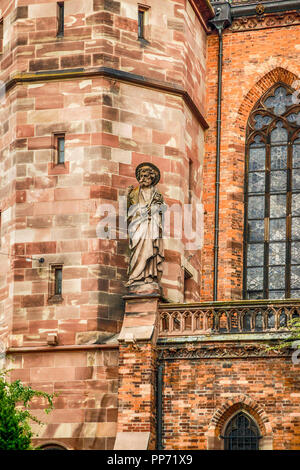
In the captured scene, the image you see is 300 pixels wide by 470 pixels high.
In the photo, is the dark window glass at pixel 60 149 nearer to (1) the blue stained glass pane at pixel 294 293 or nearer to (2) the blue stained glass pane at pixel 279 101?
(2) the blue stained glass pane at pixel 279 101

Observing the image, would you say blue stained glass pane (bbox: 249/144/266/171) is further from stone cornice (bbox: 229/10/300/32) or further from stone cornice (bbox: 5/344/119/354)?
stone cornice (bbox: 5/344/119/354)

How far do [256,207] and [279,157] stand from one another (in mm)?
1419

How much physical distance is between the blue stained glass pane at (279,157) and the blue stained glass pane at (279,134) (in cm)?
21

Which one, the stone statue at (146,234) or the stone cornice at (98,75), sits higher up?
the stone cornice at (98,75)

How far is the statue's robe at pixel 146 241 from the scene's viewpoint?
31812mm

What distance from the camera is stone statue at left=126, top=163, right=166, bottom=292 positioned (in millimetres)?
31812

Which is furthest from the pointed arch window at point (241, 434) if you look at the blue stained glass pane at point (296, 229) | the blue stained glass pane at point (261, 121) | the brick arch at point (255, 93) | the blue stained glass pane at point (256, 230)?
the blue stained glass pane at point (261, 121)

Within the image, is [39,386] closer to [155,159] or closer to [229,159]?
[155,159]

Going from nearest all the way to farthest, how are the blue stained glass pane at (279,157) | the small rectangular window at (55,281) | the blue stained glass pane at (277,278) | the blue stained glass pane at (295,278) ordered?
the small rectangular window at (55,281) < the blue stained glass pane at (295,278) < the blue stained glass pane at (277,278) < the blue stained glass pane at (279,157)

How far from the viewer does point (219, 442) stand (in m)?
30.7

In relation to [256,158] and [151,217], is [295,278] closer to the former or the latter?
[256,158]

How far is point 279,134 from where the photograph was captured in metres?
37.1

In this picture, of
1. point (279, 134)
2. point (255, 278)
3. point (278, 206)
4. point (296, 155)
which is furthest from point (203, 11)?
point (255, 278)
